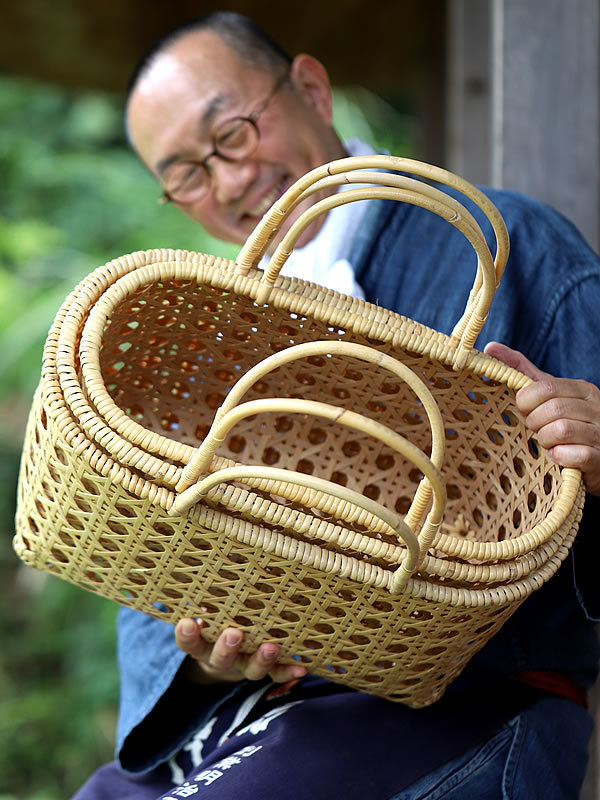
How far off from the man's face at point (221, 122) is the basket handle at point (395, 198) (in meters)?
0.33

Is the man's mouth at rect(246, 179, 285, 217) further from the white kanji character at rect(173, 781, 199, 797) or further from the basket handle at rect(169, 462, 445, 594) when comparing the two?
the white kanji character at rect(173, 781, 199, 797)

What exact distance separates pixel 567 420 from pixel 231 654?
366 millimetres

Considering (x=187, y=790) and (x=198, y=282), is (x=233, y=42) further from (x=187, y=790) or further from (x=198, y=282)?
(x=187, y=790)

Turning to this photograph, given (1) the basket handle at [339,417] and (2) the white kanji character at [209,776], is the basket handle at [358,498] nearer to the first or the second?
(1) the basket handle at [339,417]

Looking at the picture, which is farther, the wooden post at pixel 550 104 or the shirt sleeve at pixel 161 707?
the wooden post at pixel 550 104

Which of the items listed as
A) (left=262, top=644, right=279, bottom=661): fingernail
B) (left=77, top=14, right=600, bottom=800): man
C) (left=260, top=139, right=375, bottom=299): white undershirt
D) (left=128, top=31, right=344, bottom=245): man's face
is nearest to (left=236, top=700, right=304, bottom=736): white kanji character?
(left=77, top=14, right=600, bottom=800): man

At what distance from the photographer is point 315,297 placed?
783 millimetres

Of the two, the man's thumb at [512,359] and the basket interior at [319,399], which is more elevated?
the man's thumb at [512,359]

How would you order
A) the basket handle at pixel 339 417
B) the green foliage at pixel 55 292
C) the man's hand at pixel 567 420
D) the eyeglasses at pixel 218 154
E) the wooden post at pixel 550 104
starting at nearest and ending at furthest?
1. the basket handle at pixel 339 417
2. the man's hand at pixel 567 420
3. the eyeglasses at pixel 218 154
4. the wooden post at pixel 550 104
5. the green foliage at pixel 55 292

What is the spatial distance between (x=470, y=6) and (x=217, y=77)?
916 mm

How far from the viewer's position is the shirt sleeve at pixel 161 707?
3.07ft

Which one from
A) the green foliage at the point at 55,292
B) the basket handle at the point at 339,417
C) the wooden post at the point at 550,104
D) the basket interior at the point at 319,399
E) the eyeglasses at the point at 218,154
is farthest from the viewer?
the green foliage at the point at 55,292

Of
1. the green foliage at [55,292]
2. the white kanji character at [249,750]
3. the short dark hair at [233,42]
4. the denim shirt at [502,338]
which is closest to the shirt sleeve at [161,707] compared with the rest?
the denim shirt at [502,338]

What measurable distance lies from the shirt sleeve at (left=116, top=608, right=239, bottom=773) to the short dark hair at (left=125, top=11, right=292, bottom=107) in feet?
2.33
